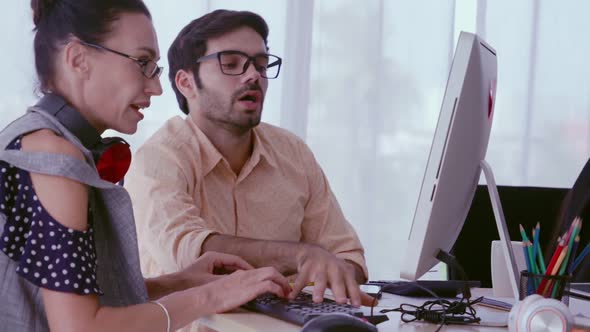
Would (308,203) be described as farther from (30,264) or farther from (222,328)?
(30,264)

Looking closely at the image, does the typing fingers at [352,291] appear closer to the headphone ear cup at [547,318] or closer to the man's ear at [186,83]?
the headphone ear cup at [547,318]

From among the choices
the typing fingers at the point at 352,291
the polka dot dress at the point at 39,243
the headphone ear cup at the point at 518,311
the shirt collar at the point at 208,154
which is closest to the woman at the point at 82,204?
the polka dot dress at the point at 39,243

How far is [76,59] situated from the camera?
1.31 meters

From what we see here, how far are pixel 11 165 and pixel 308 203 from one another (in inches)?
45.3

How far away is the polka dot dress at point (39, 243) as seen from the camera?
112cm

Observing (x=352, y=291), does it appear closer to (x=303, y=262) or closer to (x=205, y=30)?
(x=303, y=262)

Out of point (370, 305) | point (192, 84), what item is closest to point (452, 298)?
point (370, 305)

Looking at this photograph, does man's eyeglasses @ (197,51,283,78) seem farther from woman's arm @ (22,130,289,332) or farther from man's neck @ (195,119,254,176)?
woman's arm @ (22,130,289,332)

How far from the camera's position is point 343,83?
10.8 feet

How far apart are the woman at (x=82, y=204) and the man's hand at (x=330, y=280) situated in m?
0.04

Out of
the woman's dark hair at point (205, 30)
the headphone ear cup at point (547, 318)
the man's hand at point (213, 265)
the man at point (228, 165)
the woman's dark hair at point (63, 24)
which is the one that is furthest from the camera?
the woman's dark hair at point (205, 30)

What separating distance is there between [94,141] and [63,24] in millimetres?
214

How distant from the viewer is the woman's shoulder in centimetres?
117

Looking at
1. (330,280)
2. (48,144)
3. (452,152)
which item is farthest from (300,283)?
(48,144)
